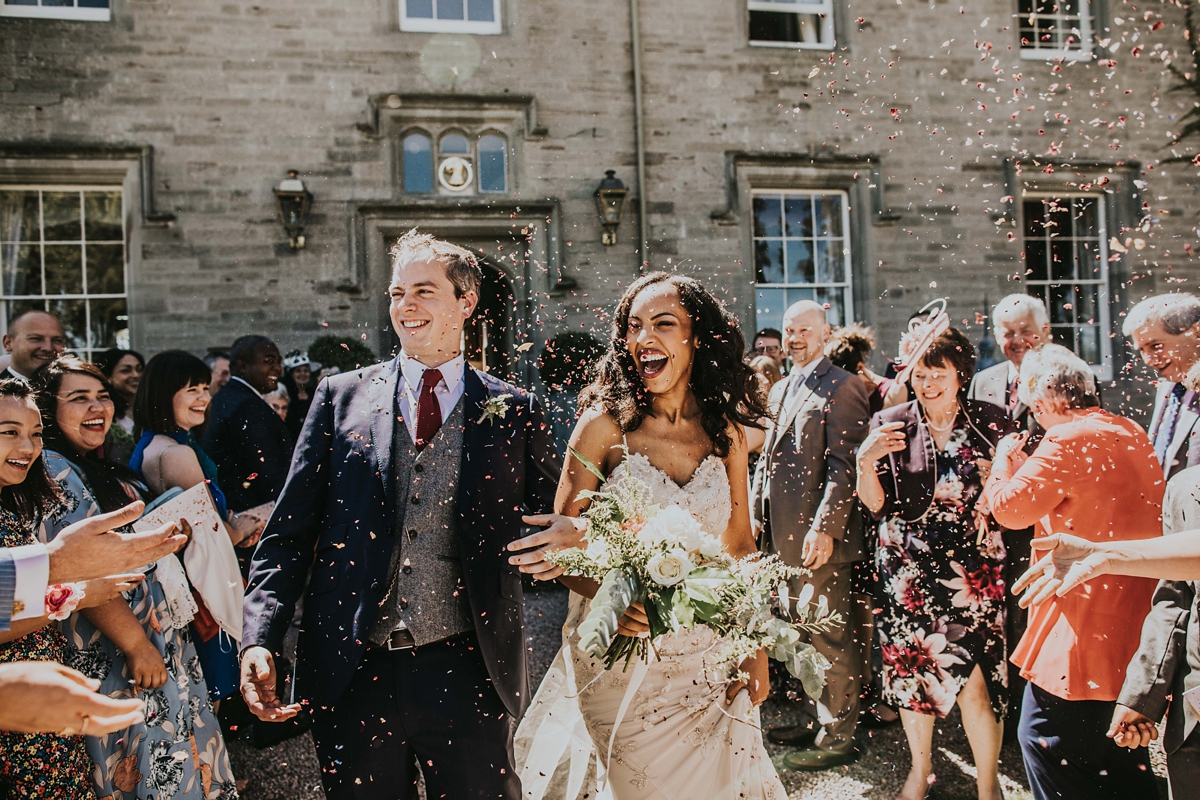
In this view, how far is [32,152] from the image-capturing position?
7.88m

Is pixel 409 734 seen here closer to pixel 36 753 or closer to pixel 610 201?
pixel 36 753

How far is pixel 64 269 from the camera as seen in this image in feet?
27.1

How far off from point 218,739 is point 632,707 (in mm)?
1774

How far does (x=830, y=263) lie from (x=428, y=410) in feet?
26.2

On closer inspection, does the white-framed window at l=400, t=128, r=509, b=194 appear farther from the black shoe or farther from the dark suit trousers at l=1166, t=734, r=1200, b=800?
the dark suit trousers at l=1166, t=734, r=1200, b=800

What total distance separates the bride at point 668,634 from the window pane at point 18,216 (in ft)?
26.5

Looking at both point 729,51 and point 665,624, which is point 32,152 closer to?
point 729,51

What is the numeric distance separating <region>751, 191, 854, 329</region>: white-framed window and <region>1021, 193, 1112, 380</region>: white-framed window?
243cm

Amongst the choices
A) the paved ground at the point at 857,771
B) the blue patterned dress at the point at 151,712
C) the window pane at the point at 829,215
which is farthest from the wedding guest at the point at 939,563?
the window pane at the point at 829,215

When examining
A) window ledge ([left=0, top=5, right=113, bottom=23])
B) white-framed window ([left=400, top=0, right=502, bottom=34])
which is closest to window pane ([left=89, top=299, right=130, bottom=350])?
window ledge ([left=0, top=5, right=113, bottom=23])

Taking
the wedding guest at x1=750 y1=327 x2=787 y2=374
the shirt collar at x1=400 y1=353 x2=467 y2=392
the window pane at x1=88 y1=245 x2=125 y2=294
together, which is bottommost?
the shirt collar at x1=400 y1=353 x2=467 y2=392

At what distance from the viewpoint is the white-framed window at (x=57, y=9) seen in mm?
7922

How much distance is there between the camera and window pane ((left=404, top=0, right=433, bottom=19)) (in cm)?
855

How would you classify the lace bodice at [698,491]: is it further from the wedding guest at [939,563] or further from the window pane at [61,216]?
the window pane at [61,216]
